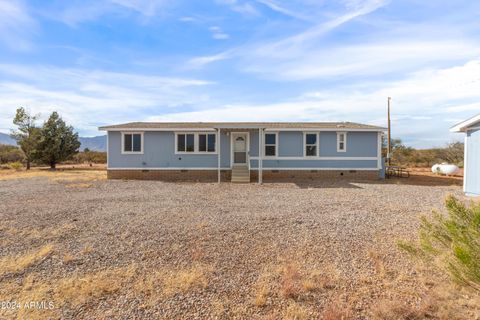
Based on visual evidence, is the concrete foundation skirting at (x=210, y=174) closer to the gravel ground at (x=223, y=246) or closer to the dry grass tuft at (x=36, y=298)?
the gravel ground at (x=223, y=246)

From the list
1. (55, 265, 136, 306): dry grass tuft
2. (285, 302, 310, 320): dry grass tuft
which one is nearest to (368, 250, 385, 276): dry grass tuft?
(285, 302, 310, 320): dry grass tuft

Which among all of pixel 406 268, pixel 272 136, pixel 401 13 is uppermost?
pixel 401 13

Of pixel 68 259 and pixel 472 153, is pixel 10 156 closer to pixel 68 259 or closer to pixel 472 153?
pixel 68 259

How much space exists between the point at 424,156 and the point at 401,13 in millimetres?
25905

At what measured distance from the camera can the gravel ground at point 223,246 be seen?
134 inches

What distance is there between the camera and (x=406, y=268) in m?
4.36

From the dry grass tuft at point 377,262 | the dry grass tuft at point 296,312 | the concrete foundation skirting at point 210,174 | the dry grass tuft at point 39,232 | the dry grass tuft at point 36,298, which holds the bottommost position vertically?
the dry grass tuft at point 296,312

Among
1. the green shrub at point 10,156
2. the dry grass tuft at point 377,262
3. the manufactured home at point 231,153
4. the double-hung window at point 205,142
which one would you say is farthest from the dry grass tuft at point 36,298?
the green shrub at point 10,156

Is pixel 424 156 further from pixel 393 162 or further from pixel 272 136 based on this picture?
pixel 272 136

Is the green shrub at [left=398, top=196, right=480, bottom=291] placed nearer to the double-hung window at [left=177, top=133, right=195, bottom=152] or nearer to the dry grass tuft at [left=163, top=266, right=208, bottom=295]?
the dry grass tuft at [left=163, top=266, right=208, bottom=295]

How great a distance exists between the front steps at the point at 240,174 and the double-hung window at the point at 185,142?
286cm

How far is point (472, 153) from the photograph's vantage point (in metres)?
10.5

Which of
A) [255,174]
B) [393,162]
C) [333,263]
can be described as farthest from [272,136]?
[393,162]

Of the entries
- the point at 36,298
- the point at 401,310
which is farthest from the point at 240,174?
the point at 401,310
